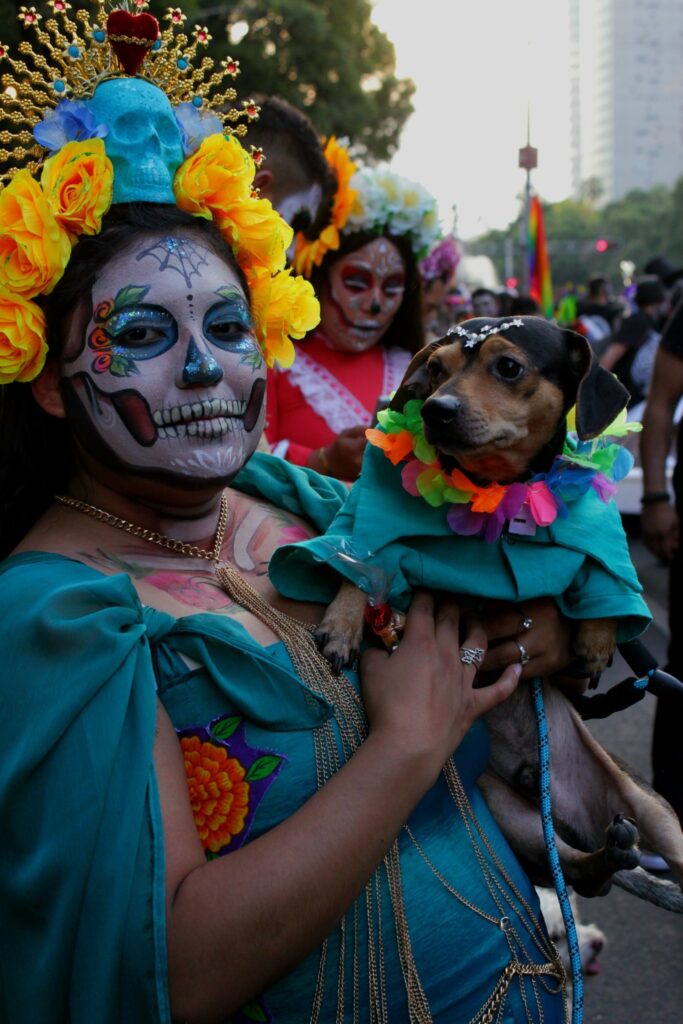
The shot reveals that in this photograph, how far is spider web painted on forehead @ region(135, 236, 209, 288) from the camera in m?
1.81

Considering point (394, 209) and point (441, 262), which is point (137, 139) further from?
point (441, 262)

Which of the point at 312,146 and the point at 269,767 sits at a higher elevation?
the point at 312,146

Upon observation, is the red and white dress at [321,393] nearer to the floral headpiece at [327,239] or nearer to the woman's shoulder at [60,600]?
the floral headpiece at [327,239]

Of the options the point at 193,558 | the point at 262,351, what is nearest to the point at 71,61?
the point at 262,351

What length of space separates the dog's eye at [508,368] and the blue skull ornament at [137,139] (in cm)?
87

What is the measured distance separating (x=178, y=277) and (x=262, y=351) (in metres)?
0.33

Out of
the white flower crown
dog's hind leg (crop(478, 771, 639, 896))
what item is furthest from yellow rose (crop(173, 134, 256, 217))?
the white flower crown

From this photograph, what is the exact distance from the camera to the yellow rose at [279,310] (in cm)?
205

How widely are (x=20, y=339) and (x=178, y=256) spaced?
11.6 inches

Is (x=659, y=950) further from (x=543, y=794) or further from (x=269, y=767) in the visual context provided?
(x=269, y=767)

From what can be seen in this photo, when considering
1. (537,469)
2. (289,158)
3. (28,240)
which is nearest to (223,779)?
(28,240)

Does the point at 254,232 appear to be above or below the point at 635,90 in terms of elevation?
below

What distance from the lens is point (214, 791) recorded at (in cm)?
157

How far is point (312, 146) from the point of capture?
4.17 m
